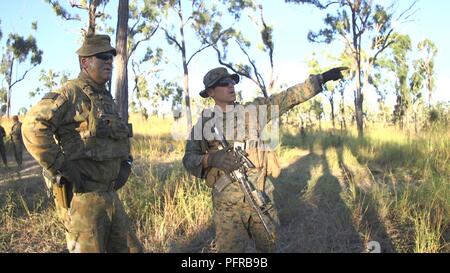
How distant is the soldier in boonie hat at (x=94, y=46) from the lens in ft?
9.54

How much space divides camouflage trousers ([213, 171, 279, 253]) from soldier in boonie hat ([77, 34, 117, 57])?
3.93 ft

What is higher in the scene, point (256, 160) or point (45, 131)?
point (45, 131)

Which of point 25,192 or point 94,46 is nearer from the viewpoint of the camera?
point 94,46

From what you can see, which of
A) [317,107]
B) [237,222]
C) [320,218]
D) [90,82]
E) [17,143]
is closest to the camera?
[90,82]

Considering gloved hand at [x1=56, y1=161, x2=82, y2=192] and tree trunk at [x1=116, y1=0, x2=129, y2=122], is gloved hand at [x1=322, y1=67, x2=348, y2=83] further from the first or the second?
tree trunk at [x1=116, y1=0, x2=129, y2=122]

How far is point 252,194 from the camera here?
2.96m

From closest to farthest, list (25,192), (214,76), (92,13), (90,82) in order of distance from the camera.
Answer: (90,82)
(214,76)
(25,192)
(92,13)

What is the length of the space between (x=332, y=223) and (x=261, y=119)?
2.06m

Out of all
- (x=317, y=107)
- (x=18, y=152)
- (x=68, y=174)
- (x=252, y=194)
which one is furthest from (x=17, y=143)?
(x=317, y=107)

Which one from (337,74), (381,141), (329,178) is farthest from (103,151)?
(381,141)

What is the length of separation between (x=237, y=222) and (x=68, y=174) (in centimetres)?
112

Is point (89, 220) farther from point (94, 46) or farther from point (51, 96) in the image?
point (94, 46)

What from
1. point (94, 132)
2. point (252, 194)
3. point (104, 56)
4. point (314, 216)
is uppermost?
point (104, 56)

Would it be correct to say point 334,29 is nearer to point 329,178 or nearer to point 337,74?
point 329,178
